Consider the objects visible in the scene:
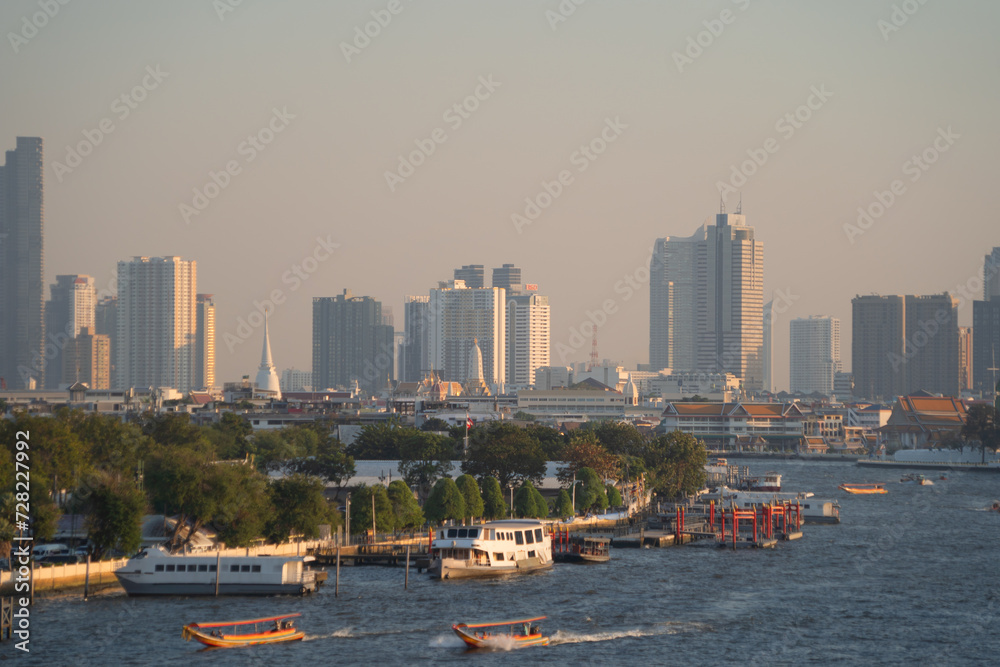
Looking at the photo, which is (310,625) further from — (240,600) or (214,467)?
(214,467)

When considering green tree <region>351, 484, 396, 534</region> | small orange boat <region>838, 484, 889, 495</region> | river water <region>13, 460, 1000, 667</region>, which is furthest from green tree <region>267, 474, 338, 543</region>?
small orange boat <region>838, 484, 889, 495</region>

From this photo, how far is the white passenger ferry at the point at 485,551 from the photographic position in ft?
197

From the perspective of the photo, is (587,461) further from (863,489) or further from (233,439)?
(863,489)

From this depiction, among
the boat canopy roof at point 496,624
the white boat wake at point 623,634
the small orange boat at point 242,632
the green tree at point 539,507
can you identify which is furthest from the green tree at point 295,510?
the green tree at point 539,507

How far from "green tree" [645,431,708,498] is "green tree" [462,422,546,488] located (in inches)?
619

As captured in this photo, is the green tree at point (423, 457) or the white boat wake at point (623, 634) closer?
the white boat wake at point (623, 634)

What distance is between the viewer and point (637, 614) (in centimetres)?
5166

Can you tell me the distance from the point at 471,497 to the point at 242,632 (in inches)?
1180

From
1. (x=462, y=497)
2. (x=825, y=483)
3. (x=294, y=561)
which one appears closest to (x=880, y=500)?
(x=825, y=483)

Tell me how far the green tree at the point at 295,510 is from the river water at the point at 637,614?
8.85 feet

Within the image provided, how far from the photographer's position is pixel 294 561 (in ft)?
174

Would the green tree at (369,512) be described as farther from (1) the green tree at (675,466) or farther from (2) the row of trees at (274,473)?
(1) the green tree at (675,466)

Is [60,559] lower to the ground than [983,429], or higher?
lower

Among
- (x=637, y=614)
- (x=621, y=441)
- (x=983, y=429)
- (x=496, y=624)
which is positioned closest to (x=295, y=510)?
(x=637, y=614)
